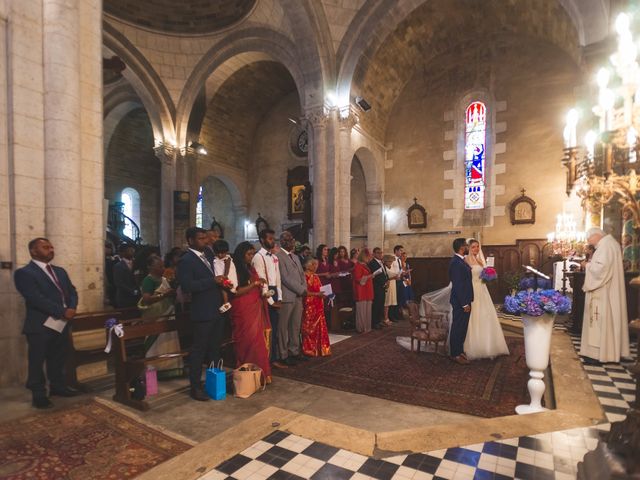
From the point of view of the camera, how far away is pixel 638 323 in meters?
2.13

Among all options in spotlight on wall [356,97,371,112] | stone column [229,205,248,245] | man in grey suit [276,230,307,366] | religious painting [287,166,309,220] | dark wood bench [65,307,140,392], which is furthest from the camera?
stone column [229,205,248,245]

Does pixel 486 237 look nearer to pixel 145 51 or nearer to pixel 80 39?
pixel 80 39

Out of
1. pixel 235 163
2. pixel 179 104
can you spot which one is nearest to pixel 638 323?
pixel 179 104

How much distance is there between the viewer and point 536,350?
3809 mm

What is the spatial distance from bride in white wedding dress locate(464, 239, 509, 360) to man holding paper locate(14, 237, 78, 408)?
17.2ft

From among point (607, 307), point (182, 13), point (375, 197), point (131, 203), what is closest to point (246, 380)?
point (607, 307)

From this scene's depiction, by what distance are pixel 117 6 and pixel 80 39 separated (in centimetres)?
818

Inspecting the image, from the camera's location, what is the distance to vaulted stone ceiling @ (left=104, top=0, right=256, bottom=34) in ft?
37.4

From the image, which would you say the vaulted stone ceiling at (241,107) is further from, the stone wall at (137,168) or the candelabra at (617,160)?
the candelabra at (617,160)

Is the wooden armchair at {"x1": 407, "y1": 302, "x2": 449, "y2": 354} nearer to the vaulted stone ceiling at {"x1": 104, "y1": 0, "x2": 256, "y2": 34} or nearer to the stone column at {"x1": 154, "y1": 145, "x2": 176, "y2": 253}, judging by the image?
the stone column at {"x1": 154, "y1": 145, "x2": 176, "y2": 253}

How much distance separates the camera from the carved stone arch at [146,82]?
1155cm

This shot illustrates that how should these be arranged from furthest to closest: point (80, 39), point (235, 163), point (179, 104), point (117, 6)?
point (235, 163) → point (179, 104) → point (117, 6) → point (80, 39)

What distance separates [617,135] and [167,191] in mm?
12869

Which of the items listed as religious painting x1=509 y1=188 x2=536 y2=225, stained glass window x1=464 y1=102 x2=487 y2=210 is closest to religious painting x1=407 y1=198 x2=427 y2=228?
stained glass window x1=464 y1=102 x2=487 y2=210
